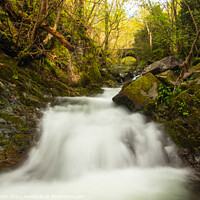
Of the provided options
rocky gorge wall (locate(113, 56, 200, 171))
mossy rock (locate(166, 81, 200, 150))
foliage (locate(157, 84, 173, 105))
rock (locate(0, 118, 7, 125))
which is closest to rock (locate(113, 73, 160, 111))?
rocky gorge wall (locate(113, 56, 200, 171))

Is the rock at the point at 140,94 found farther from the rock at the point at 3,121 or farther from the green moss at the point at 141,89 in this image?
the rock at the point at 3,121

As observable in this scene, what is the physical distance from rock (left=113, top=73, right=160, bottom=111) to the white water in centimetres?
40

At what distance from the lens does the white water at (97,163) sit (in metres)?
1.94

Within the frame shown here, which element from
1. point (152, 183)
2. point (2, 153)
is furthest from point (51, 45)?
point (152, 183)

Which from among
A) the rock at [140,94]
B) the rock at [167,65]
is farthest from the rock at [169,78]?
the rock at [167,65]

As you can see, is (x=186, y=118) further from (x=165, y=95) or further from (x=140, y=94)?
(x=140, y=94)

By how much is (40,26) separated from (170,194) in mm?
5105

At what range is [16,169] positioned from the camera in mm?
2098

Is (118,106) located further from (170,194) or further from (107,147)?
(170,194)

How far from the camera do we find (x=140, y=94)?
4188 millimetres

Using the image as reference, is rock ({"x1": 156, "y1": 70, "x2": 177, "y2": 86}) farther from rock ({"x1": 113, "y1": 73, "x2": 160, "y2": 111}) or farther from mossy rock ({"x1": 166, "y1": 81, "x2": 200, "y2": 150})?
mossy rock ({"x1": 166, "y1": 81, "x2": 200, "y2": 150})

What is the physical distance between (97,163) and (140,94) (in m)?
2.58

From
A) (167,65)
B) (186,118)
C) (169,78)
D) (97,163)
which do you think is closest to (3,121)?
(97,163)

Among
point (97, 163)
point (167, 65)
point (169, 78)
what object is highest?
point (167, 65)
